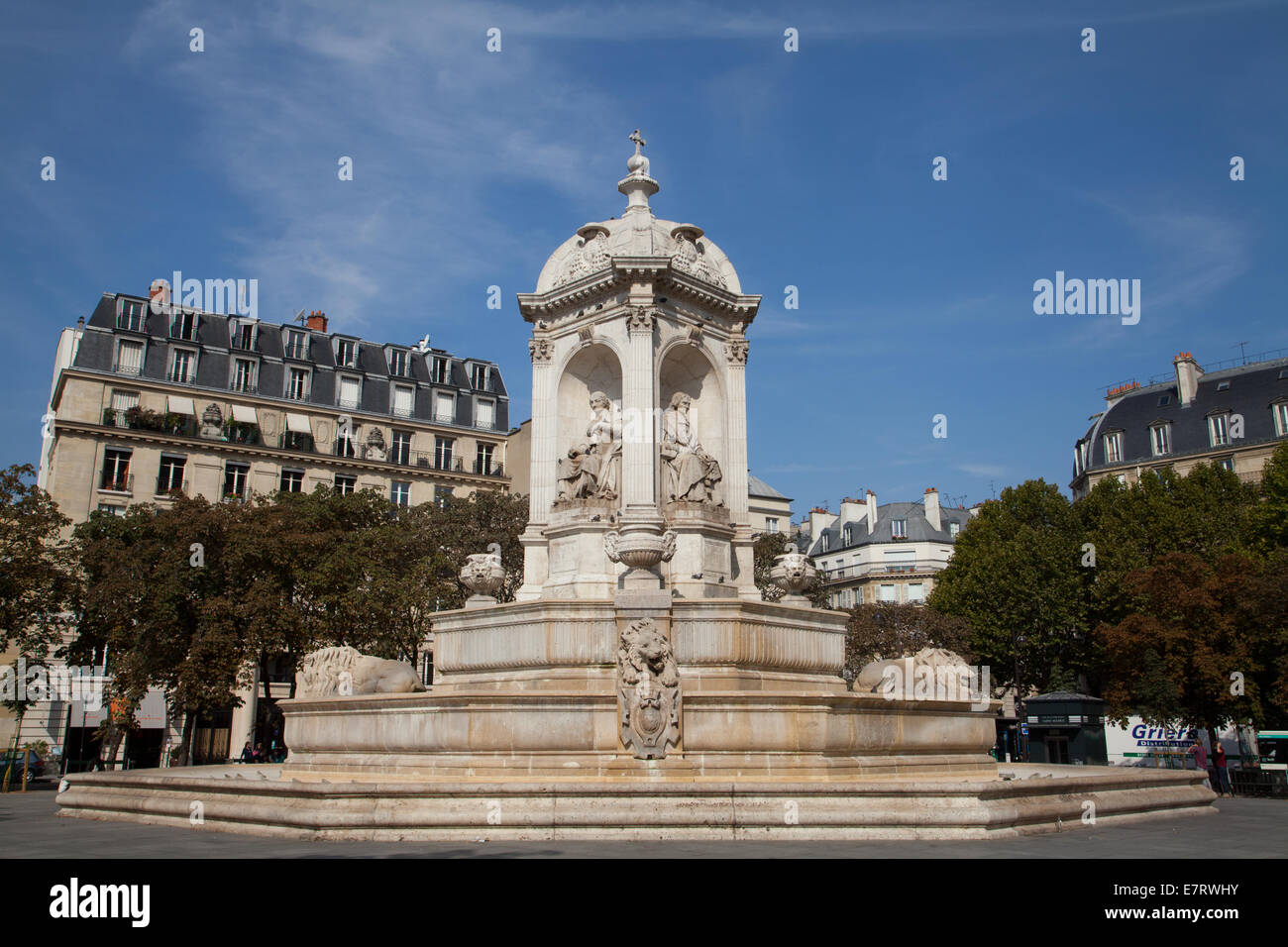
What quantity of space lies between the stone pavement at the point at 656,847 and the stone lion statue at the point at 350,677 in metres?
5.44

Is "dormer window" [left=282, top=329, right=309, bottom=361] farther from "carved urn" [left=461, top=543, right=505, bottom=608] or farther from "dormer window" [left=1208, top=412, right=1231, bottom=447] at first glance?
"dormer window" [left=1208, top=412, right=1231, bottom=447]

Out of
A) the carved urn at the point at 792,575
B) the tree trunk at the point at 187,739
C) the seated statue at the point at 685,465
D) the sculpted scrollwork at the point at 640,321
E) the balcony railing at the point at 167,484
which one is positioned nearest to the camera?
the carved urn at the point at 792,575

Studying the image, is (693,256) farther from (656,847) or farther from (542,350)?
(656,847)

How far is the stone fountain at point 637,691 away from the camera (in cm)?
1201

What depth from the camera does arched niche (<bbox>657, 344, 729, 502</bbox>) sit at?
22062mm

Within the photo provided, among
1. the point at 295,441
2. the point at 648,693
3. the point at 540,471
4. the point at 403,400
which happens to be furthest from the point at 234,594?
the point at 648,693

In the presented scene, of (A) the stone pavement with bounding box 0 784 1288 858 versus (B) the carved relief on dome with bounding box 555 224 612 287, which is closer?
(A) the stone pavement with bounding box 0 784 1288 858

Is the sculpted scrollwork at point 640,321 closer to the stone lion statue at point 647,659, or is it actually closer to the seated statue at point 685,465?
the seated statue at point 685,465

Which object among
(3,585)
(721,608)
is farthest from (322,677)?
(3,585)

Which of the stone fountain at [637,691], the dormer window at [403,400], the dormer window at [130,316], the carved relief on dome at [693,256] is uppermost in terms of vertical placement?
the dormer window at [130,316]

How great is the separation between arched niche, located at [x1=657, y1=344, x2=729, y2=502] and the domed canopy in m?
1.68

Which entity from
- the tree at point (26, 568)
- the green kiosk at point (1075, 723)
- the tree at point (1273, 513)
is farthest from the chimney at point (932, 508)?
the tree at point (26, 568)

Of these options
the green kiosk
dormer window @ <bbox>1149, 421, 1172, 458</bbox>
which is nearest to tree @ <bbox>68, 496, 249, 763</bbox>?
the green kiosk
